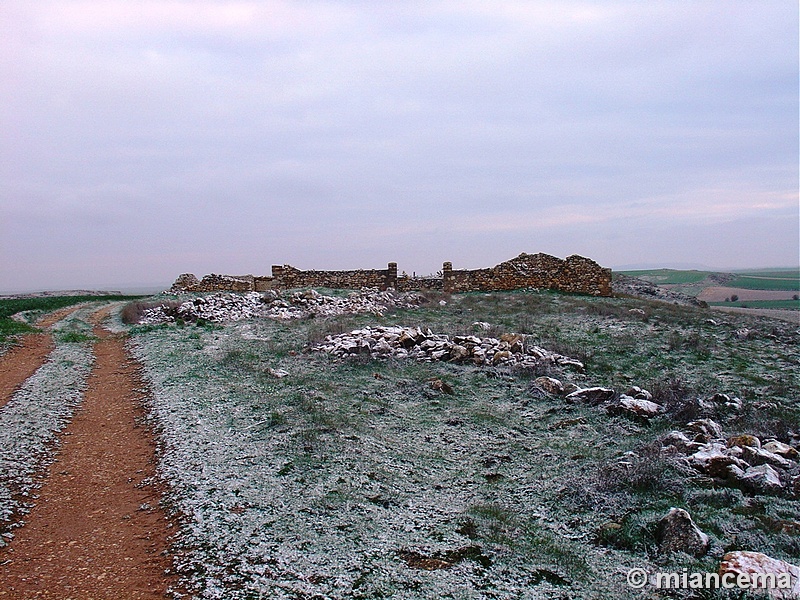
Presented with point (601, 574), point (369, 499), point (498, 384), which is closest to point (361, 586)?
point (369, 499)

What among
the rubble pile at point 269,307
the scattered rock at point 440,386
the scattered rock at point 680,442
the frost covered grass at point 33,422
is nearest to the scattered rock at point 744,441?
the scattered rock at point 680,442

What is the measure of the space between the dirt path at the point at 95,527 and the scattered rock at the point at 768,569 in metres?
4.29

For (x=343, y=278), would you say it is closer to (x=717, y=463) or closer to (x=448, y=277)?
(x=448, y=277)

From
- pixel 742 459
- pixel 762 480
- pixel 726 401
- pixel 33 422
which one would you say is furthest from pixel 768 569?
pixel 33 422

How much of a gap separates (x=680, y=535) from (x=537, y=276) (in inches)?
1033

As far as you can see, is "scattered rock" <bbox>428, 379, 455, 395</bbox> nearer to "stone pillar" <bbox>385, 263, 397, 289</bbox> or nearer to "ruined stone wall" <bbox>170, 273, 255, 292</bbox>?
"stone pillar" <bbox>385, 263, 397, 289</bbox>

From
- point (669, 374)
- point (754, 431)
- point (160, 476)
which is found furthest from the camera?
point (669, 374)

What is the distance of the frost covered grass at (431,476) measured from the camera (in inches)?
163

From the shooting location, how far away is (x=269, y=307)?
20.6 meters

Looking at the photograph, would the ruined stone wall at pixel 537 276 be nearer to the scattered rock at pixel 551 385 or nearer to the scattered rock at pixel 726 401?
the scattered rock at pixel 551 385

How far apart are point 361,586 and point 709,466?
4029 millimetres

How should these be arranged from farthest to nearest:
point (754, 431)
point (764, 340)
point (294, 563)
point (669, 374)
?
1. point (764, 340)
2. point (669, 374)
3. point (754, 431)
4. point (294, 563)

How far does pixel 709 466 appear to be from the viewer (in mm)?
5535

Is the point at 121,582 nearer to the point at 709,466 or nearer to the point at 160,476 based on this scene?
the point at 160,476
